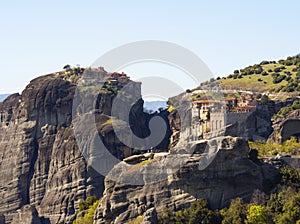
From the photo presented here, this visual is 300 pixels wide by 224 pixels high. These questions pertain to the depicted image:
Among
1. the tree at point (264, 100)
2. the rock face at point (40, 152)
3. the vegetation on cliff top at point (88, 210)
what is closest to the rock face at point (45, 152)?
the rock face at point (40, 152)

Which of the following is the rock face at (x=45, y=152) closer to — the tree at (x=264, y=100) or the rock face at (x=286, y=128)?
the tree at (x=264, y=100)

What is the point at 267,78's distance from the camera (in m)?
139

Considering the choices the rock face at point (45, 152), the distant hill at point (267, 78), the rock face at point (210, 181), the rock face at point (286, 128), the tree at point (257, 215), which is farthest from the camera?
the distant hill at point (267, 78)

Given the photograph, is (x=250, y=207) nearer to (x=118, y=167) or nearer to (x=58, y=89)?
(x=118, y=167)

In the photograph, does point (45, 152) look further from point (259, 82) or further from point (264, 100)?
point (259, 82)

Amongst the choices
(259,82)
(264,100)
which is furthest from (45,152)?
(259,82)

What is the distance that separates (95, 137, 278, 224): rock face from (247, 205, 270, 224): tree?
3428 millimetres

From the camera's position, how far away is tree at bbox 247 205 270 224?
6212cm

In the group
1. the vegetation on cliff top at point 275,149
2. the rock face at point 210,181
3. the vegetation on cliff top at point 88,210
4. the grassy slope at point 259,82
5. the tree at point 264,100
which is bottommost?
the vegetation on cliff top at point 88,210

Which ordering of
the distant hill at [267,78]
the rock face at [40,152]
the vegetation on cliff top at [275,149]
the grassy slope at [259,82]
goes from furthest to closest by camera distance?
the grassy slope at [259,82], the distant hill at [267,78], the rock face at [40,152], the vegetation on cliff top at [275,149]

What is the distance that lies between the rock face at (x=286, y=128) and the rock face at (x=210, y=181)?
1313 inches

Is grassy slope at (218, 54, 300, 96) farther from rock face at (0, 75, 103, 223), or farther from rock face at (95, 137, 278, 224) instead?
rock face at (95, 137, 278, 224)

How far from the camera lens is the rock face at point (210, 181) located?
6588cm

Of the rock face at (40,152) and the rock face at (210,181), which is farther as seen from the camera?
the rock face at (40,152)
